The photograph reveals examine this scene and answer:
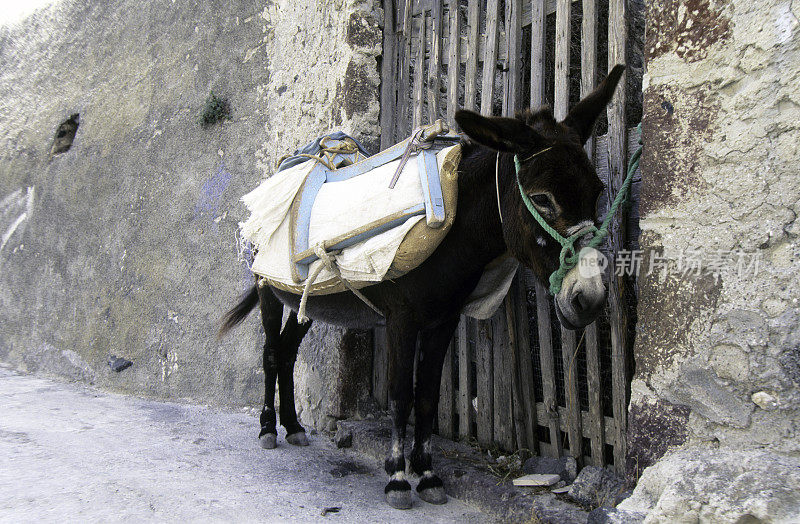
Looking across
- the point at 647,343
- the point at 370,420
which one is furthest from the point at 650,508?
the point at 370,420

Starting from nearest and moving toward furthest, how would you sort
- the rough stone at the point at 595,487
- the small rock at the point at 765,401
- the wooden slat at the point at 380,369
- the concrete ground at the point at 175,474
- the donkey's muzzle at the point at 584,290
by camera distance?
the small rock at the point at 765,401 < the donkey's muzzle at the point at 584,290 < the rough stone at the point at 595,487 < the concrete ground at the point at 175,474 < the wooden slat at the point at 380,369

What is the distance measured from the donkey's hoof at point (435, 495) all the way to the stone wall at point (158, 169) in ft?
4.05

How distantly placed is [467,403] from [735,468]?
167 cm

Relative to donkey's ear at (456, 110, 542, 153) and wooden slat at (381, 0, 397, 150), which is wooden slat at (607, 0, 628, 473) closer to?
donkey's ear at (456, 110, 542, 153)

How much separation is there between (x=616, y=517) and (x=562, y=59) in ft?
6.44

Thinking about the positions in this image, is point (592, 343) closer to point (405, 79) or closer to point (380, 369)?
point (380, 369)

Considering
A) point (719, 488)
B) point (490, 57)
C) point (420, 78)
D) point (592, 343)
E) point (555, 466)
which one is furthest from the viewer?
point (420, 78)

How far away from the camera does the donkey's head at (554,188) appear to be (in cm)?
187

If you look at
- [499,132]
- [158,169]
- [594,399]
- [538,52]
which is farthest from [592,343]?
[158,169]

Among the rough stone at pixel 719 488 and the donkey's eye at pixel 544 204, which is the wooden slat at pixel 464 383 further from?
the rough stone at pixel 719 488

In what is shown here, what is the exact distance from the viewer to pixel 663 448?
6.09 feet

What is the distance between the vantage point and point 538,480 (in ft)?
8.07

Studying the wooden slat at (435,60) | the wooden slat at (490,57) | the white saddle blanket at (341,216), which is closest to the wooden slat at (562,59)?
the wooden slat at (490,57)

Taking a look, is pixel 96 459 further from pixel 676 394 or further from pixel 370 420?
pixel 676 394
